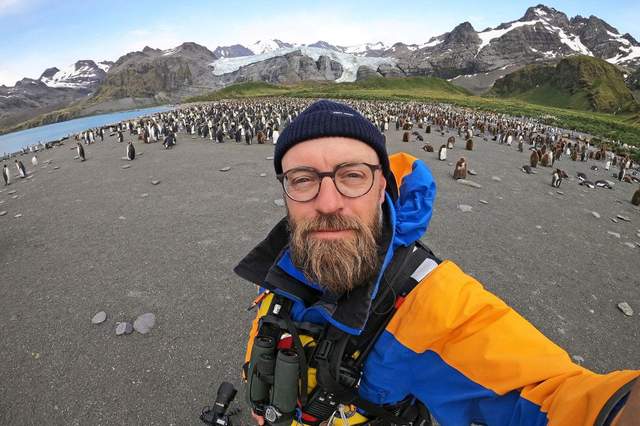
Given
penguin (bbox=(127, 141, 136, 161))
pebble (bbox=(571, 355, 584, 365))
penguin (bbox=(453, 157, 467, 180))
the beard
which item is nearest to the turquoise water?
penguin (bbox=(127, 141, 136, 161))

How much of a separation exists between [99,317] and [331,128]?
15.5ft

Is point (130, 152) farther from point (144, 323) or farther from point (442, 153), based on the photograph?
point (442, 153)

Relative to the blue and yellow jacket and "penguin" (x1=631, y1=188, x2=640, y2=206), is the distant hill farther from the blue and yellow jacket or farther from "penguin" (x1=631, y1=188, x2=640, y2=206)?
the blue and yellow jacket

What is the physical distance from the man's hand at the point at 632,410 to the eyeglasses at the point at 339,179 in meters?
1.20

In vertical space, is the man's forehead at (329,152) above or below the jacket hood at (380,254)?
above

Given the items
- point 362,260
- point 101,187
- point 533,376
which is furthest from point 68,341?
point 101,187

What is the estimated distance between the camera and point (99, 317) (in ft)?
14.7

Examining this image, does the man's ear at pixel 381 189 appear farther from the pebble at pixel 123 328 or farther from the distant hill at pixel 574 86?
the distant hill at pixel 574 86

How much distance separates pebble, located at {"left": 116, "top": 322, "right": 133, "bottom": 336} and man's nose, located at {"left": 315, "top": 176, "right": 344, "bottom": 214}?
4010 mm

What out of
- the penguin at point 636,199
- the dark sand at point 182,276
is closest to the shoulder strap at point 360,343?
the dark sand at point 182,276

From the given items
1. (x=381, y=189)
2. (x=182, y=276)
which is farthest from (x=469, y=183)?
(x=381, y=189)

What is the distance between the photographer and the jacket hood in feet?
4.86

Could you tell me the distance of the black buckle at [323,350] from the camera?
1.49 metres

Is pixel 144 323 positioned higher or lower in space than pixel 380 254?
lower
